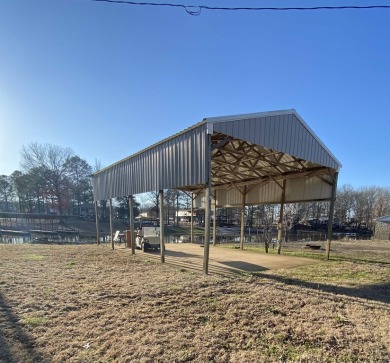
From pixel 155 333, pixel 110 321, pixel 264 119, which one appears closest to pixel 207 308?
pixel 155 333

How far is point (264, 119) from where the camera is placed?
721 centimetres

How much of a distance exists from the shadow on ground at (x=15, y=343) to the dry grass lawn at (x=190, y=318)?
0.01 m

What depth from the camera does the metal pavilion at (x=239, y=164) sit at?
654cm

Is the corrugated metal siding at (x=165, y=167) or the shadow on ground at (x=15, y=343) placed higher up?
the corrugated metal siding at (x=165, y=167)

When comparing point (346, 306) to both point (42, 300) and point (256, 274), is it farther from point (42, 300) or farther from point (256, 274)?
point (42, 300)

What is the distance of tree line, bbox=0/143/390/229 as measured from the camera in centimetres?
4069

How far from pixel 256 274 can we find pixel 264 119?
14.5ft

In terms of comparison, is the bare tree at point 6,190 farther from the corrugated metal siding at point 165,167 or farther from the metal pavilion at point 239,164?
the corrugated metal siding at point 165,167

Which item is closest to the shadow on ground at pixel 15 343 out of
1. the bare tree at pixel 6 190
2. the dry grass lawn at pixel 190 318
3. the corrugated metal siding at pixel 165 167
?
the dry grass lawn at pixel 190 318

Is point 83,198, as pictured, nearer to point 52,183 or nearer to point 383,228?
point 52,183

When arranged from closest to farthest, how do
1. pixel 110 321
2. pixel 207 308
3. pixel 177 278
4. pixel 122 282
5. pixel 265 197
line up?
pixel 110 321
pixel 207 308
pixel 122 282
pixel 177 278
pixel 265 197

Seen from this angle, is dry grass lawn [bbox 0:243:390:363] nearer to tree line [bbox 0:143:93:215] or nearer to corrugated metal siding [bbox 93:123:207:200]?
corrugated metal siding [bbox 93:123:207:200]

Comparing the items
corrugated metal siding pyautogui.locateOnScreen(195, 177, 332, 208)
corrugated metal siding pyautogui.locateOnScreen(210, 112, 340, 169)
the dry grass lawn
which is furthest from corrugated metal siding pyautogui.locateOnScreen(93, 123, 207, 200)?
corrugated metal siding pyautogui.locateOnScreen(195, 177, 332, 208)

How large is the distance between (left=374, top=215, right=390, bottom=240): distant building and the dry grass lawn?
847 inches
